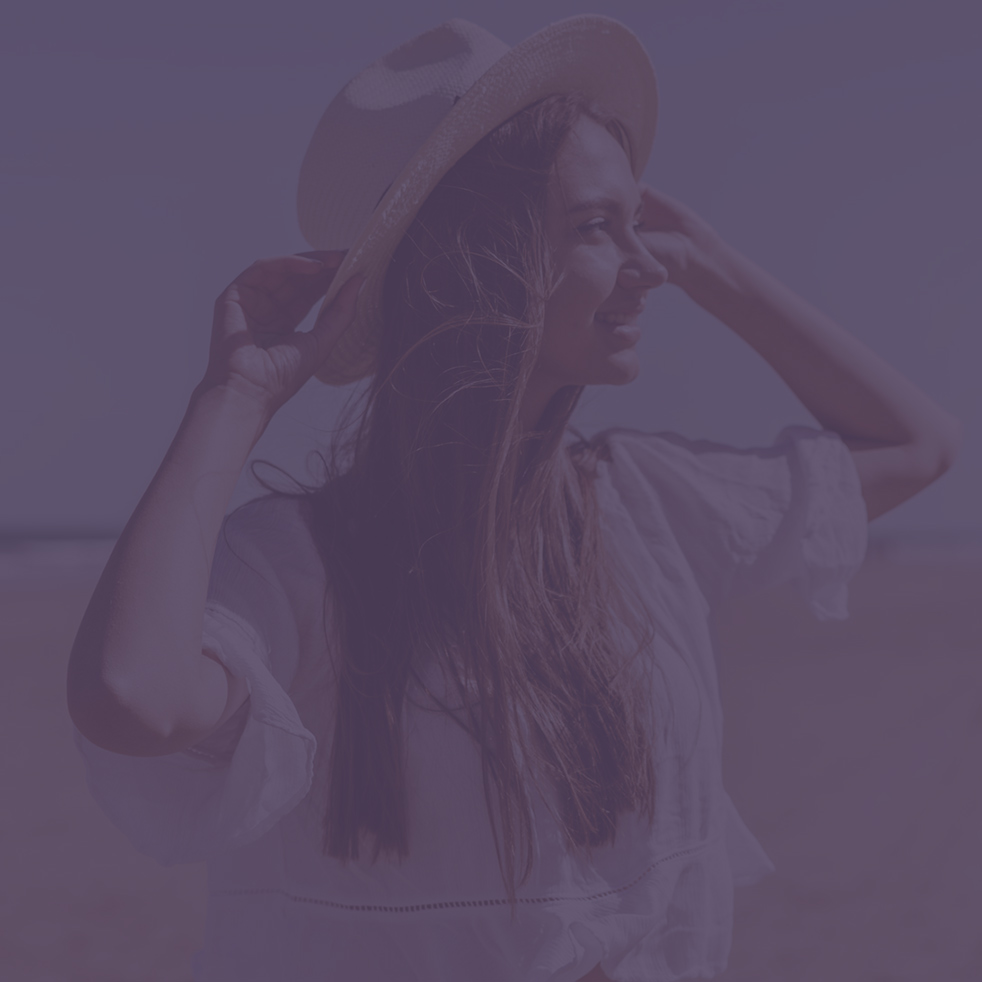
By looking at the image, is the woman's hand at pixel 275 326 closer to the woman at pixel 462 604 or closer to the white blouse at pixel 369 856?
the woman at pixel 462 604

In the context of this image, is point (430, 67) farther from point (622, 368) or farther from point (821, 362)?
point (821, 362)

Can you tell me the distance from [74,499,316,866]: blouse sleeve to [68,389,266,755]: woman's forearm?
58 millimetres

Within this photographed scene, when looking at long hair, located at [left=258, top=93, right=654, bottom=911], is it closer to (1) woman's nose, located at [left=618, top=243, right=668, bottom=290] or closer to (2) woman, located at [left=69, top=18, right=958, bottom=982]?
(2) woman, located at [left=69, top=18, right=958, bottom=982]

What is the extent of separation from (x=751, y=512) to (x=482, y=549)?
561 millimetres

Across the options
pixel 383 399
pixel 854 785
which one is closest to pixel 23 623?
pixel 854 785

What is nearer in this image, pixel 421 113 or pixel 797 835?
pixel 421 113

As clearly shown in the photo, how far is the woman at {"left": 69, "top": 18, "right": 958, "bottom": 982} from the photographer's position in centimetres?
142

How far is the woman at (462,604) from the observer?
4.65 ft

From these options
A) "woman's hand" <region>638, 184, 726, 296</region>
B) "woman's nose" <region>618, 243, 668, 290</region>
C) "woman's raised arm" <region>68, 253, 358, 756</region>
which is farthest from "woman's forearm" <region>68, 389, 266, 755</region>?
"woman's hand" <region>638, 184, 726, 296</region>

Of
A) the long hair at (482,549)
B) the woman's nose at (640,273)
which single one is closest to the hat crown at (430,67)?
the long hair at (482,549)

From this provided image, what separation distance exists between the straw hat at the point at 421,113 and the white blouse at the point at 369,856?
0.48m

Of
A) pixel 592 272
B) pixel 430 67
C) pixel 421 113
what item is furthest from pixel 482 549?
Result: pixel 430 67

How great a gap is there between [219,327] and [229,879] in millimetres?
842

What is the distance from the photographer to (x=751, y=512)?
1.91m
